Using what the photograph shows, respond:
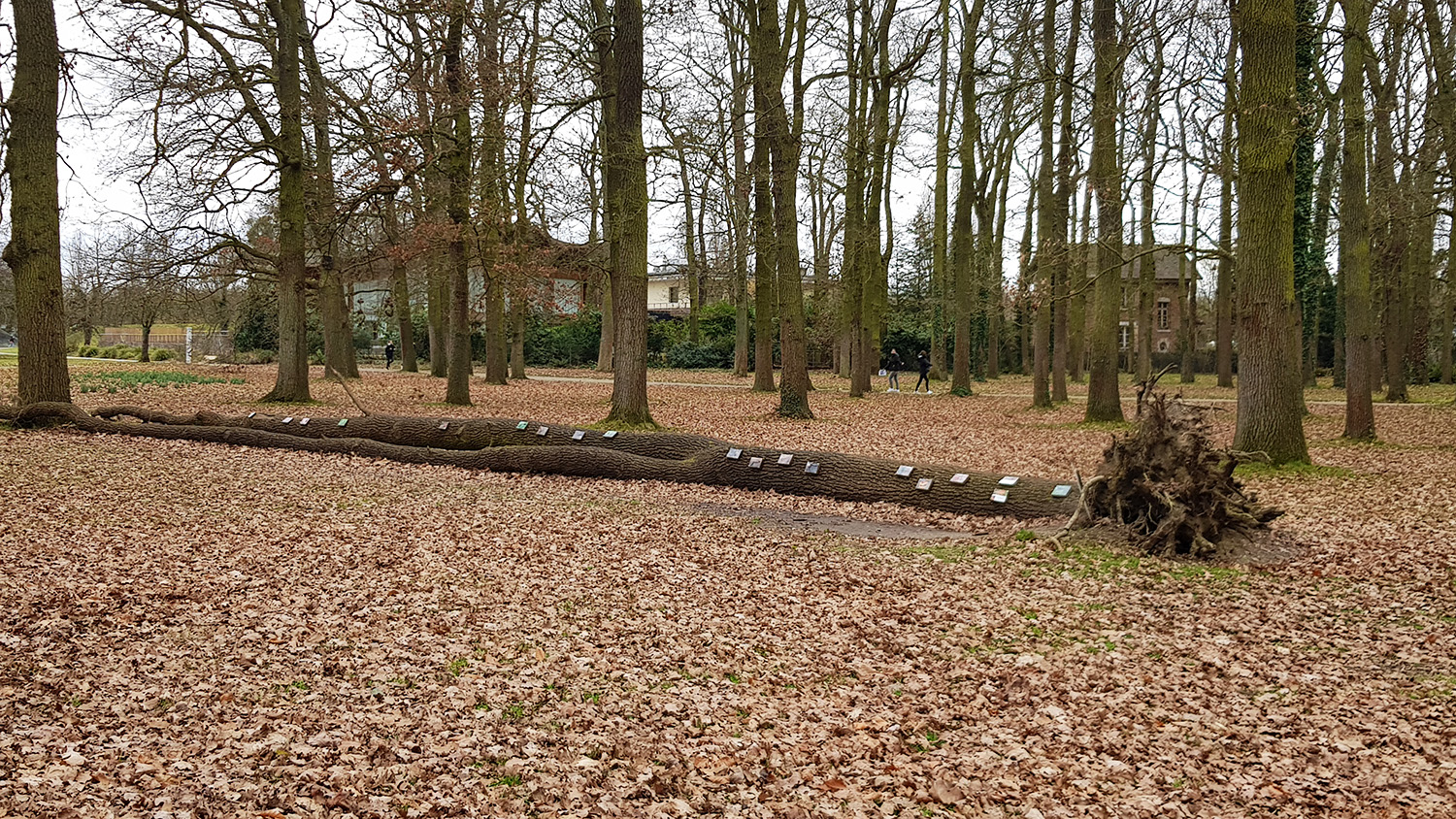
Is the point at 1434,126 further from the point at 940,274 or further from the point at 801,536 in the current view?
the point at 940,274

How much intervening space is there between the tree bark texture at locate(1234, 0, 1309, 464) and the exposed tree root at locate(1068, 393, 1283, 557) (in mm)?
3096

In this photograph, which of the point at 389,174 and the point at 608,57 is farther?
the point at 608,57

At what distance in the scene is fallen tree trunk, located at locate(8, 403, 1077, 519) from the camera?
952 centimetres

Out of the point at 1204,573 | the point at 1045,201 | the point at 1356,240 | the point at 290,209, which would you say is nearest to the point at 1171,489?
the point at 1204,573

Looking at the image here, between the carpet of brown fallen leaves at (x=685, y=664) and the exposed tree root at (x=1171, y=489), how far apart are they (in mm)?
402

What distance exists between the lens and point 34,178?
12328 mm

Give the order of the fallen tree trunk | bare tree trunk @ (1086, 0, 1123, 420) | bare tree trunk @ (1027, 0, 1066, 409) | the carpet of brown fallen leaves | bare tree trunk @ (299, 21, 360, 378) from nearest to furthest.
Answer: the carpet of brown fallen leaves
the fallen tree trunk
bare tree trunk @ (1086, 0, 1123, 420)
bare tree trunk @ (299, 21, 360, 378)
bare tree trunk @ (1027, 0, 1066, 409)

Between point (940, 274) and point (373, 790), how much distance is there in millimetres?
26595

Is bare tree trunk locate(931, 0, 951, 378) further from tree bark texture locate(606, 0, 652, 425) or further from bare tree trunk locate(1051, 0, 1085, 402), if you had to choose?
tree bark texture locate(606, 0, 652, 425)

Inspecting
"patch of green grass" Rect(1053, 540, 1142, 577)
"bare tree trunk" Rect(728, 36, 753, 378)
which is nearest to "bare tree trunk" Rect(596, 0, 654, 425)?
"bare tree trunk" Rect(728, 36, 753, 378)

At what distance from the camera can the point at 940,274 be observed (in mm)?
28531

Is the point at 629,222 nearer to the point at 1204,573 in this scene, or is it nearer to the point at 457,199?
the point at 457,199

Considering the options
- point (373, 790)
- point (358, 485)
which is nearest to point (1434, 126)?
point (358, 485)

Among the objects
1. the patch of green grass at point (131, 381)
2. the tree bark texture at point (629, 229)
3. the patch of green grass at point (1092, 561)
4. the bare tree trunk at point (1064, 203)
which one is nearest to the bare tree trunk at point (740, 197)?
the tree bark texture at point (629, 229)
